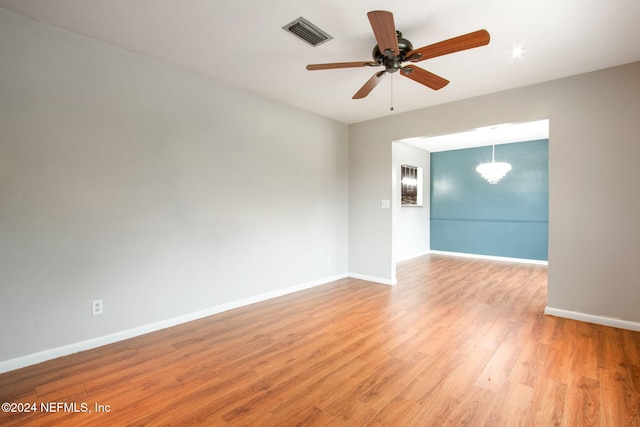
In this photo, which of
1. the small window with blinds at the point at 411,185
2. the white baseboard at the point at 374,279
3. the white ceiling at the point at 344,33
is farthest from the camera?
the small window with blinds at the point at 411,185

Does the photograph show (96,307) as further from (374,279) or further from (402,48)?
(374,279)

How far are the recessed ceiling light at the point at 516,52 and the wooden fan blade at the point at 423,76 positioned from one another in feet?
2.44

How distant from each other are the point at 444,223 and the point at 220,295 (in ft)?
19.8

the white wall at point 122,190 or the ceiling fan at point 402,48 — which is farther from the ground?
the ceiling fan at point 402,48

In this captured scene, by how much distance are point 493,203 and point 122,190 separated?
7.06 meters

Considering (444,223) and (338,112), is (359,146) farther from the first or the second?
(444,223)

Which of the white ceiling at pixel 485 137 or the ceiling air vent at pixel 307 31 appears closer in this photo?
the ceiling air vent at pixel 307 31

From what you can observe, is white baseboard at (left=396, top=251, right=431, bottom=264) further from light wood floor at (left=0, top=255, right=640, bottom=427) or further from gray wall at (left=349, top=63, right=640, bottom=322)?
gray wall at (left=349, top=63, right=640, bottom=322)

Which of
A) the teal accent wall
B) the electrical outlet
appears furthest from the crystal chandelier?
the electrical outlet

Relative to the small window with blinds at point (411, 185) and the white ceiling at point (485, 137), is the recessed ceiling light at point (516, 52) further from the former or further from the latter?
the small window with blinds at point (411, 185)

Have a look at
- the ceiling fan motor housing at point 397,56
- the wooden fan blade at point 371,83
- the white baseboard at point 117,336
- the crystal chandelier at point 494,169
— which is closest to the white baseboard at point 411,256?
the crystal chandelier at point 494,169

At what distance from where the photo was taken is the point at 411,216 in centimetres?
716

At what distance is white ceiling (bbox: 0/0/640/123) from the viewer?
7.02ft

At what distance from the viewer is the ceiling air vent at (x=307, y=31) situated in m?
2.32
